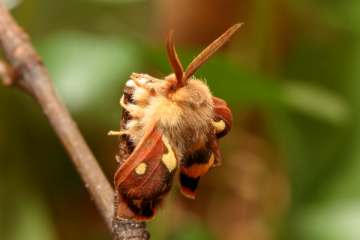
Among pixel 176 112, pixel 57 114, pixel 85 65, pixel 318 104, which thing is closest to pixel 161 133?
pixel 176 112

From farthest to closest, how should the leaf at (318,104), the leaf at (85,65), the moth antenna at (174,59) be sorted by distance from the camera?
the leaf at (318,104) → the leaf at (85,65) → the moth antenna at (174,59)

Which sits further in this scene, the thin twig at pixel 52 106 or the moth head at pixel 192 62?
the thin twig at pixel 52 106

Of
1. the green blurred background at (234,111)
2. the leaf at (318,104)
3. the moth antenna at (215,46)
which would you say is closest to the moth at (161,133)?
the moth antenna at (215,46)

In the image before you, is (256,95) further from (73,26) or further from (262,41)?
(73,26)

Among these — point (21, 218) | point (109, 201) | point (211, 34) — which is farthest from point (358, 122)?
Result: point (109, 201)

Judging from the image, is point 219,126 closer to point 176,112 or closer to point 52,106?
point 176,112

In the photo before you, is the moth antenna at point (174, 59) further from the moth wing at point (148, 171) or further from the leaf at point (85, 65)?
the leaf at point (85, 65)

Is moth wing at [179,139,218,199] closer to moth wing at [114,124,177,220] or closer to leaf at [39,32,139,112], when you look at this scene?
moth wing at [114,124,177,220]
